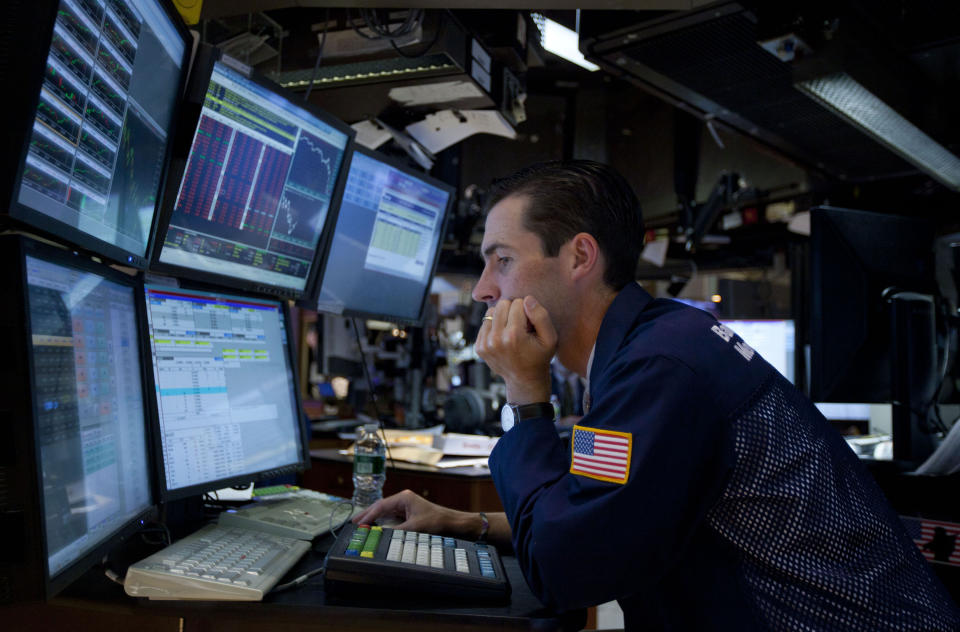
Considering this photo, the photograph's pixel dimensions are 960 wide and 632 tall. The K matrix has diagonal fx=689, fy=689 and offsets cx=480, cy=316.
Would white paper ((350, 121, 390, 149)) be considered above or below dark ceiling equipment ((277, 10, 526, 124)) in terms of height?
below

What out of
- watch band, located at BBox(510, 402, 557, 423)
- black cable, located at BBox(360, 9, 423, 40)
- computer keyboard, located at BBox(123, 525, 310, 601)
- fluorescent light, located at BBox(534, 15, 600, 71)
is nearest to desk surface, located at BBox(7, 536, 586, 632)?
computer keyboard, located at BBox(123, 525, 310, 601)

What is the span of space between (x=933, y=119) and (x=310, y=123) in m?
2.73

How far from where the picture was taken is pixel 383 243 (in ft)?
6.18

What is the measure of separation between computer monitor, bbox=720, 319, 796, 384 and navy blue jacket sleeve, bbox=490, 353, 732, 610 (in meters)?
2.95

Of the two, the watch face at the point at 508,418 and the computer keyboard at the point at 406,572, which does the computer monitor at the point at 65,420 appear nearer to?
the computer keyboard at the point at 406,572

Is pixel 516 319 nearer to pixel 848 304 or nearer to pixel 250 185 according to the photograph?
pixel 250 185

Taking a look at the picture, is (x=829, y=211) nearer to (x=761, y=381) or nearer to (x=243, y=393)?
(x=761, y=381)

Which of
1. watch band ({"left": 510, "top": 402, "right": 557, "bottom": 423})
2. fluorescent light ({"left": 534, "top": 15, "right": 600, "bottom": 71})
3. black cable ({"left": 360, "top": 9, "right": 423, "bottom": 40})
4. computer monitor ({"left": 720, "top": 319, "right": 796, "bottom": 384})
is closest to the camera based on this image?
watch band ({"left": 510, "top": 402, "right": 557, "bottom": 423})

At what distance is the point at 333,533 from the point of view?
1.22 metres

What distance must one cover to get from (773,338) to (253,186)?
10.2ft

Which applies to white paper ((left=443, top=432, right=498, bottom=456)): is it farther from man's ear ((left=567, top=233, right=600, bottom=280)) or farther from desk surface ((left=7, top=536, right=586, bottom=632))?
desk surface ((left=7, top=536, right=586, bottom=632))

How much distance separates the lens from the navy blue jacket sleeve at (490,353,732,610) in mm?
839

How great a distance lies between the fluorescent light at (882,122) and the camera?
2.39 metres

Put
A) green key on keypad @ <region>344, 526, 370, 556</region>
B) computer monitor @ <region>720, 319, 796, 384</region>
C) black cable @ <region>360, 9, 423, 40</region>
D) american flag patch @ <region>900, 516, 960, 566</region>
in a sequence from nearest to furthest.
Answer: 1. green key on keypad @ <region>344, 526, 370, 556</region>
2. american flag patch @ <region>900, 516, 960, 566</region>
3. black cable @ <region>360, 9, 423, 40</region>
4. computer monitor @ <region>720, 319, 796, 384</region>
